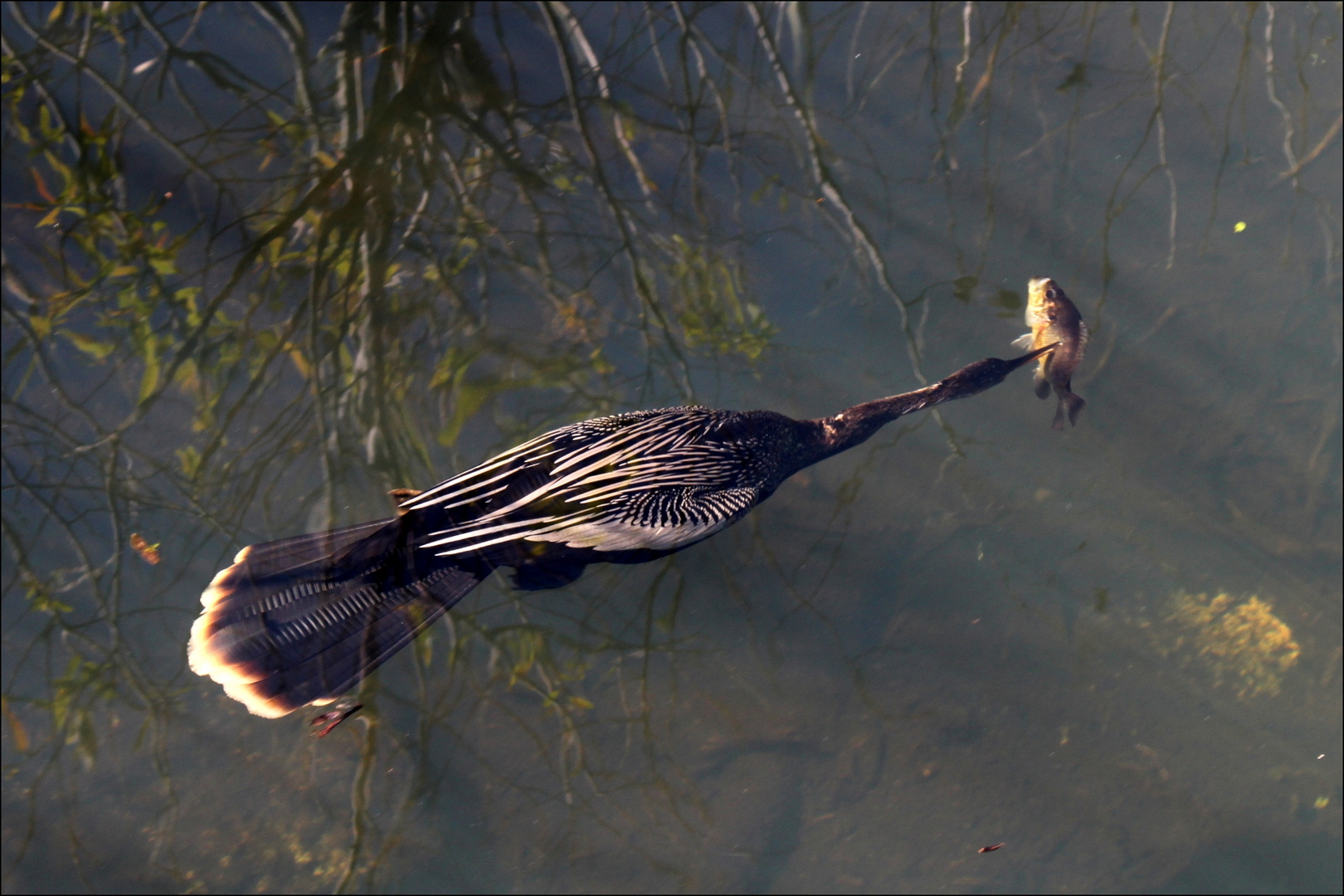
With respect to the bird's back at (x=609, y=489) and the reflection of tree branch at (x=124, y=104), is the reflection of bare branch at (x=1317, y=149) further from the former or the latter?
the reflection of tree branch at (x=124, y=104)

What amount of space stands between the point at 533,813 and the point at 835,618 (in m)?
1.62

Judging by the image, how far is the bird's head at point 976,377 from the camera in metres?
2.86

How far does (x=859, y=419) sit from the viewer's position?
284cm

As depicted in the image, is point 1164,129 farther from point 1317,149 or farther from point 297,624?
point 297,624

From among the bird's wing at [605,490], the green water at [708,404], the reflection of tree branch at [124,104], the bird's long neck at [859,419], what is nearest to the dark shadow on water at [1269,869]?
the green water at [708,404]

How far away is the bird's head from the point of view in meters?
2.86

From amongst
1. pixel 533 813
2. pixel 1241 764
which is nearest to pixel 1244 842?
pixel 1241 764

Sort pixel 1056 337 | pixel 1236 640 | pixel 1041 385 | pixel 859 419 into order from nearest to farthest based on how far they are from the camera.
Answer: pixel 859 419 < pixel 1056 337 < pixel 1041 385 < pixel 1236 640

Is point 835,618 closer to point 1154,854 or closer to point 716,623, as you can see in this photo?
point 716,623

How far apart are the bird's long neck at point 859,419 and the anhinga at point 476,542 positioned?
4.3 inches

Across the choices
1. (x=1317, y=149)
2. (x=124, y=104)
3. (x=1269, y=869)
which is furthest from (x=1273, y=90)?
(x=124, y=104)

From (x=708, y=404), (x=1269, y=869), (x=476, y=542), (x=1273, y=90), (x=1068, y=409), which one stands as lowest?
(x=1269, y=869)

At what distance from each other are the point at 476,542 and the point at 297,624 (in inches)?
21.4

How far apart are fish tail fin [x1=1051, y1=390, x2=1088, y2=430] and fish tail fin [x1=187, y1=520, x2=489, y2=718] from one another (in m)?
2.92
